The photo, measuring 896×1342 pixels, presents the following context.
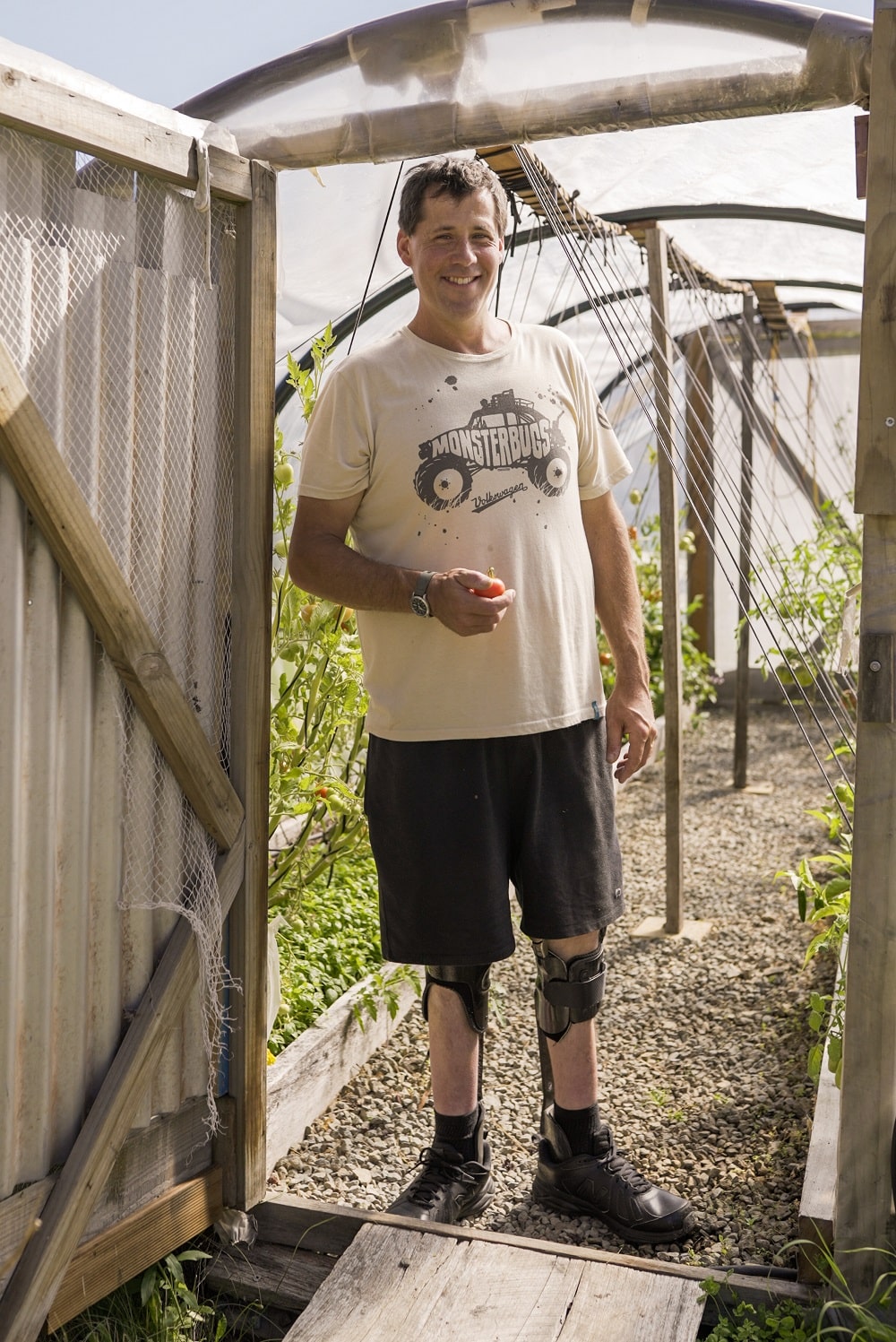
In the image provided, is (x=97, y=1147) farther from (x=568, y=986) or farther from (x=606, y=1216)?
(x=606, y=1216)

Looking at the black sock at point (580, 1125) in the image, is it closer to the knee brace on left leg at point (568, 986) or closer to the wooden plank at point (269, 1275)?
the knee brace on left leg at point (568, 986)

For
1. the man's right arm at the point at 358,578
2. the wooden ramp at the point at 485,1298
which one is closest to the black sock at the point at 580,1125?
the wooden ramp at the point at 485,1298

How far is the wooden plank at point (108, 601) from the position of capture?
1691 mm

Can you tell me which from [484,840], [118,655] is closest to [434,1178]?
[484,840]

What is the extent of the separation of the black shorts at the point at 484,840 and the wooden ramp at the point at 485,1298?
0.51 meters

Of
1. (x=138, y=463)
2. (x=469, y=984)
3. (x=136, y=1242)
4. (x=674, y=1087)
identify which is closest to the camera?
(x=138, y=463)

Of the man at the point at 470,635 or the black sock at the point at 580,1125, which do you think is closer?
the man at the point at 470,635

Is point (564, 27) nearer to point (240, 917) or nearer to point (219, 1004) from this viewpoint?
point (240, 917)

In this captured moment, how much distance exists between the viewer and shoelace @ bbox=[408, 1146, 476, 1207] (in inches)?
90.1

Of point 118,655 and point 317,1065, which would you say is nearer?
point 118,655

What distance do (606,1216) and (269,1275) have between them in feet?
2.14

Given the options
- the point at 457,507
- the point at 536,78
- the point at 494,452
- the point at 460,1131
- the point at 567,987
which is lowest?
the point at 460,1131

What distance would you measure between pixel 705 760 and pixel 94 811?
212 inches

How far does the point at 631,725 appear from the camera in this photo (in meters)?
2.37
